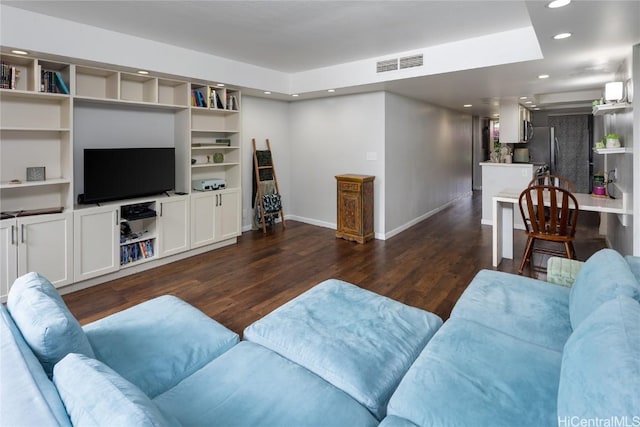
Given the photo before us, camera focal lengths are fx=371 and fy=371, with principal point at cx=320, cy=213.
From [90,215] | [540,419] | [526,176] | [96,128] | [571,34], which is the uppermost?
[571,34]

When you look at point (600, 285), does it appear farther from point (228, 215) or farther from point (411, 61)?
point (228, 215)

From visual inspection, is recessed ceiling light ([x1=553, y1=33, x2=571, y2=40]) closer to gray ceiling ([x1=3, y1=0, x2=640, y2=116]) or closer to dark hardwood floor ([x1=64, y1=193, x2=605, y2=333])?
gray ceiling ([x1=3, y1=0, x2=640, y2=116])

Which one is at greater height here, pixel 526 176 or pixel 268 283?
pixel 526 176

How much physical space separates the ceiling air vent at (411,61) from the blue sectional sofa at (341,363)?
312cm

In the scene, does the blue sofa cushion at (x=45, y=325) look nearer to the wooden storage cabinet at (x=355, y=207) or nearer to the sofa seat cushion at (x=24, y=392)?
the sofa seat cushion at (x=24, y=392)

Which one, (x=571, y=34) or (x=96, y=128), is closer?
(x=571, y=34)

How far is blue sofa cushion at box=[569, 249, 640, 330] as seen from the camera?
5.20 feet

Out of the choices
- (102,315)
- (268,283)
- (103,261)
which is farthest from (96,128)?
(268,283)

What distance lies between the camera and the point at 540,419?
4.15 feet

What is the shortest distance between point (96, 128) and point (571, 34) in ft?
15.4

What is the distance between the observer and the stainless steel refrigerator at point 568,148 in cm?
868

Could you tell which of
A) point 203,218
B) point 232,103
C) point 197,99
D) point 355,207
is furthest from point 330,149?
point 203,218

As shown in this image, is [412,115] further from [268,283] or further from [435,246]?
[268,283]

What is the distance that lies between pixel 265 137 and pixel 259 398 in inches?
214
